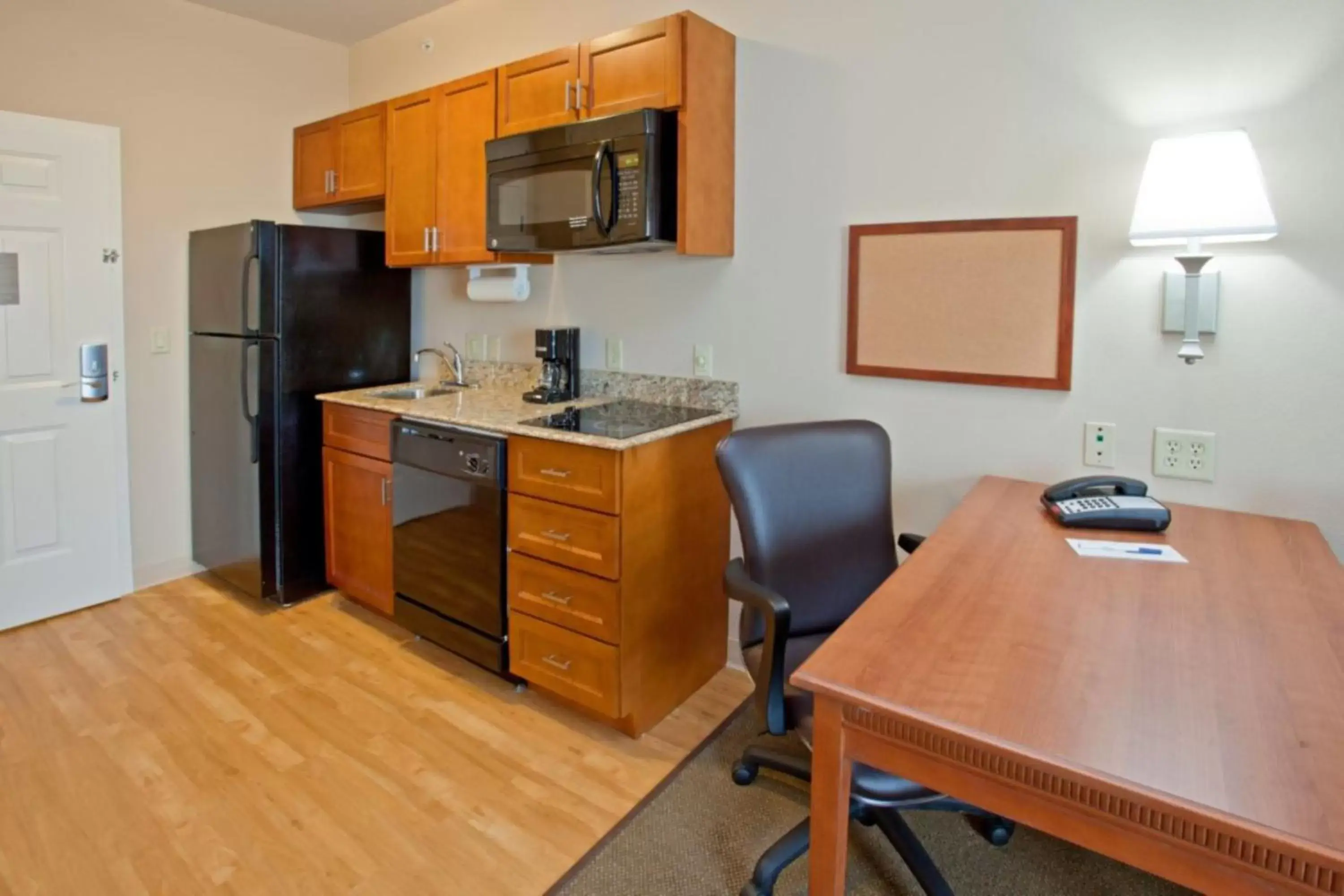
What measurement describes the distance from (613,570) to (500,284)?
58.0 inches

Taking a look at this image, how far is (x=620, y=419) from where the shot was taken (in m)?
2.56

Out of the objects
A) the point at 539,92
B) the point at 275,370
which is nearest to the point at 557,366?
the point at 539,92

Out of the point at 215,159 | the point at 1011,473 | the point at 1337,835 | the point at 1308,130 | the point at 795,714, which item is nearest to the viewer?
the point at 1337,835

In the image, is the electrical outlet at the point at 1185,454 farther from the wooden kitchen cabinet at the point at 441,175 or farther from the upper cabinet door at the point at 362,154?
the upper cabinet door at the point at 362,154

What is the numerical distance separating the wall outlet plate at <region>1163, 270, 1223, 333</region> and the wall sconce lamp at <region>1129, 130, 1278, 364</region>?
0.05 metres

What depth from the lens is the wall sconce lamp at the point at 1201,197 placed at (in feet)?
5.41

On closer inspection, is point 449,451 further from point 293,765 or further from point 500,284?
point 293,765

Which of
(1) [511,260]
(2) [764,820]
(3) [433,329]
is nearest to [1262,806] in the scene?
(2) [764,820]

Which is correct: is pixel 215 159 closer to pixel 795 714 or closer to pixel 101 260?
pixel 101 260

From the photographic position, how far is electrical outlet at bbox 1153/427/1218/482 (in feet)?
6.29

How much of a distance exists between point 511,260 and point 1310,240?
2478 mm

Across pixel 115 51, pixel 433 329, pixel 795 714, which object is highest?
pixel 115 51

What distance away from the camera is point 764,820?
1.97 m

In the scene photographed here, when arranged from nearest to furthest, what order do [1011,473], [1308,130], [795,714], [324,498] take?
[795,714], [1308,130], [1011,473], [324,498]
